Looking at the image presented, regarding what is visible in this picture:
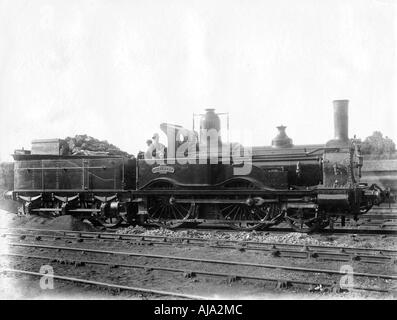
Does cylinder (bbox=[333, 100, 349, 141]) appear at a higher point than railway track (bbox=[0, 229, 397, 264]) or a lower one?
higher

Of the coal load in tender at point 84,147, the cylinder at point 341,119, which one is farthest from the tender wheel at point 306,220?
the coal load in tender at point 84,147

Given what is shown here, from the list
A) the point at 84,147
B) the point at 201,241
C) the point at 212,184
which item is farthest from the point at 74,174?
the point at 201,241

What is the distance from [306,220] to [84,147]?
32.3 feet

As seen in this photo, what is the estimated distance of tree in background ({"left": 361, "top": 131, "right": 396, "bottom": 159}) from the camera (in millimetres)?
41316

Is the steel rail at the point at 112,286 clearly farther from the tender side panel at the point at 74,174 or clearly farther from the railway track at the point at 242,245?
the tender side panel at the point at 74,174

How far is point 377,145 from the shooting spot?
1714 inches

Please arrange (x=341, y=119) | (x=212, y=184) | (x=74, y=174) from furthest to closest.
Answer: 1. (x=74, y=174)
2. (x=212, y=184)
3. (x=341, y=119)

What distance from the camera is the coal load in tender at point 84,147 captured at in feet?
54.5

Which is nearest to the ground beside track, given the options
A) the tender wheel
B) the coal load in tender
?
the tender wheel

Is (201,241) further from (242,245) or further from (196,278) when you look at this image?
(196,278)

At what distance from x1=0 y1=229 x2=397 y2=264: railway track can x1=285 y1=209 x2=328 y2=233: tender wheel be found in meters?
1.60

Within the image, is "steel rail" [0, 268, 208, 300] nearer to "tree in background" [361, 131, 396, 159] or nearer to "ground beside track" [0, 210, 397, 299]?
"ground beside track" [0, 210, 397, 299]

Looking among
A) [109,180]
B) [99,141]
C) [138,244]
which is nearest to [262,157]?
[138,244]
